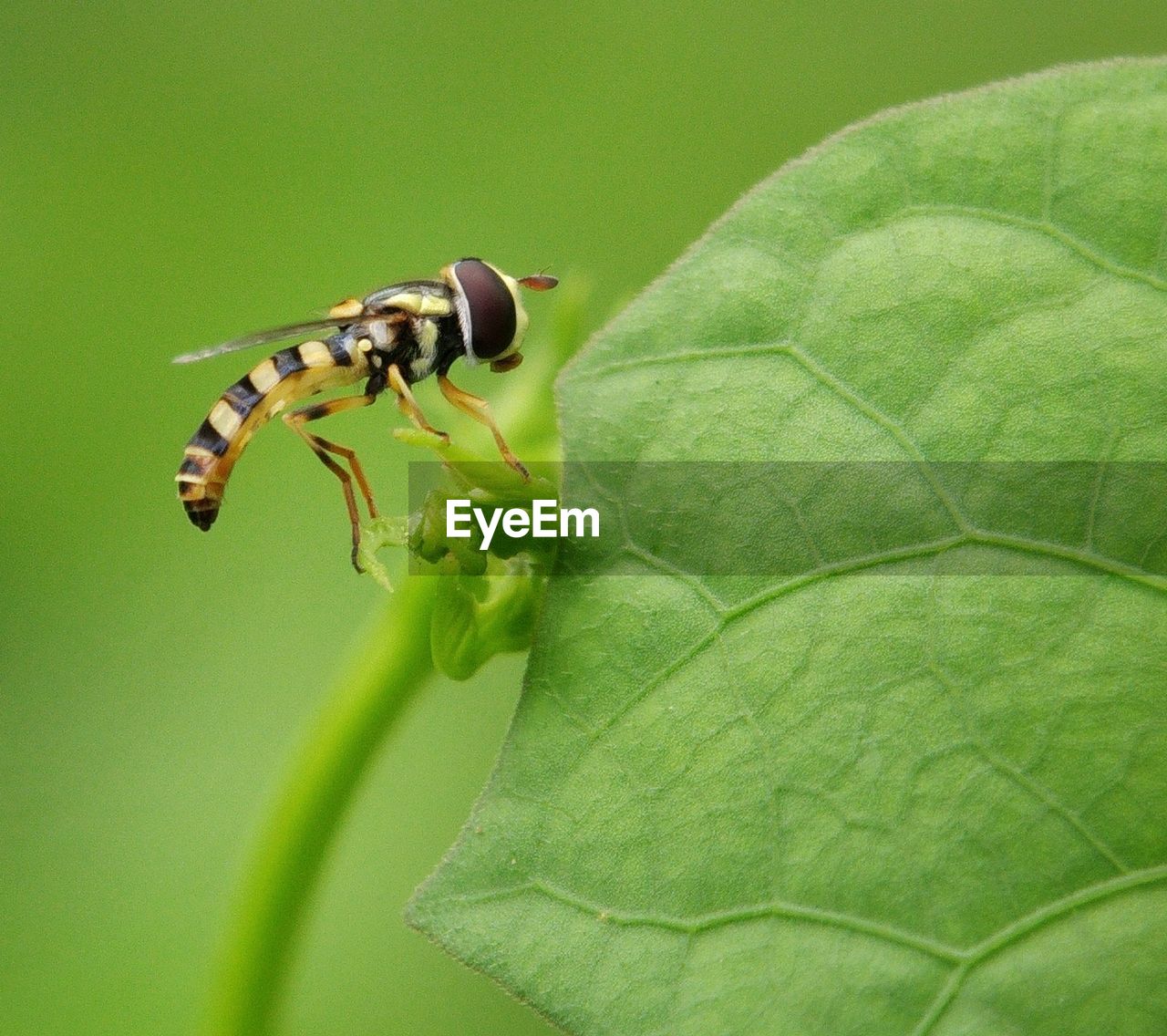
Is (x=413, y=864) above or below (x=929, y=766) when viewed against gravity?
below

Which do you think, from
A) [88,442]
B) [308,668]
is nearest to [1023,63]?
[308,668]

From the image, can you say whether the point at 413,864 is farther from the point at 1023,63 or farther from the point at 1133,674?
the point at 1023,63

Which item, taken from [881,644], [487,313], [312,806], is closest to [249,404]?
[487,313]

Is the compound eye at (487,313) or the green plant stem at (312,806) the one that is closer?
the green plant stem at (312,806)

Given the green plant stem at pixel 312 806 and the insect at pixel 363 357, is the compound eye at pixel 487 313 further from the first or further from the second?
the green plant stem at pixel 312 806

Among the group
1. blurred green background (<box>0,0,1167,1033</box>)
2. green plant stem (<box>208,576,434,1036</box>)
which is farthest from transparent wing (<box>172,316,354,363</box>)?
blurred green background (<box>0,0,1167,1033</box>)

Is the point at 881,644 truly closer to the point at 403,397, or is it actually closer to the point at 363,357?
the point at 403,397

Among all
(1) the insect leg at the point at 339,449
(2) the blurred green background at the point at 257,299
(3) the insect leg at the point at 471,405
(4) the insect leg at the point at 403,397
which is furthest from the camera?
(2) the blurred green background at the point at 257,299

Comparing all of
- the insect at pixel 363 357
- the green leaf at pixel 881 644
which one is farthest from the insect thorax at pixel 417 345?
the green leaf at pixel 881 644
